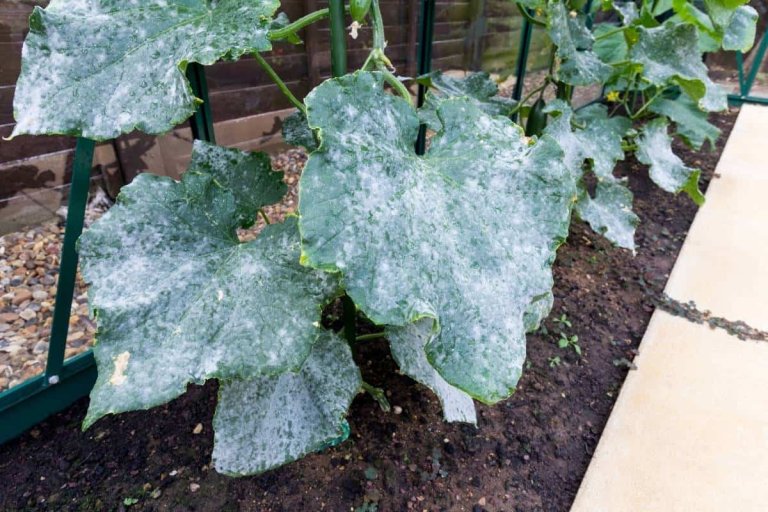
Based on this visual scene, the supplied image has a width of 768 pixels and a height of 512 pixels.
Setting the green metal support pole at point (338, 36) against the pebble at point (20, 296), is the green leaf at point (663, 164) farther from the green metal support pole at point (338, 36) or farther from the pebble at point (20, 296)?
the pebble at point (20, 296)

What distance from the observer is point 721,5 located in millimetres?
1444

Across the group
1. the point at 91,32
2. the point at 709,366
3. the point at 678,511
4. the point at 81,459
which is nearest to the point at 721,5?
the point at 709,366

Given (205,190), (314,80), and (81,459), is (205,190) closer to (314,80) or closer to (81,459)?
(81,459)

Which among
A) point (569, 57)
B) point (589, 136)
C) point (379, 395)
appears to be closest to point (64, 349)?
point (379, 395)

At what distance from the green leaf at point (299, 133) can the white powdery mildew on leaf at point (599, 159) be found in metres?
0.79

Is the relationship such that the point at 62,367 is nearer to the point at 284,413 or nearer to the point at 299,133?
the point at 284,413

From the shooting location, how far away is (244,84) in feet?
6.74

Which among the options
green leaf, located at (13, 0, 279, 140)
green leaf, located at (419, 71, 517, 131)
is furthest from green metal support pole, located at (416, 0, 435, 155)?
green leaf, located at (13, 0, 279, 140)

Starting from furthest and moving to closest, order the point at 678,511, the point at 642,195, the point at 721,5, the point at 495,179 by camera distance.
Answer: the point at 642,195 → the point at 721,5 → the point at 678,511 → the point at 495,179

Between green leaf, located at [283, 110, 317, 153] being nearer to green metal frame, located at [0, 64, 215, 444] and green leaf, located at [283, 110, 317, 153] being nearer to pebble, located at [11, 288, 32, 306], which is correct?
green metal frame, located at [0, 64, 215, 444]

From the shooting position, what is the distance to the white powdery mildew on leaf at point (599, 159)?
1548mm

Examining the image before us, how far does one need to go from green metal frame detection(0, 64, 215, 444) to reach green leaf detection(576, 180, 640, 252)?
115 centimetres

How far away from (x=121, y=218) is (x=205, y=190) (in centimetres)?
14

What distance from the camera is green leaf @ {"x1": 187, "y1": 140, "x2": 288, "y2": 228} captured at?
0.96 metres
